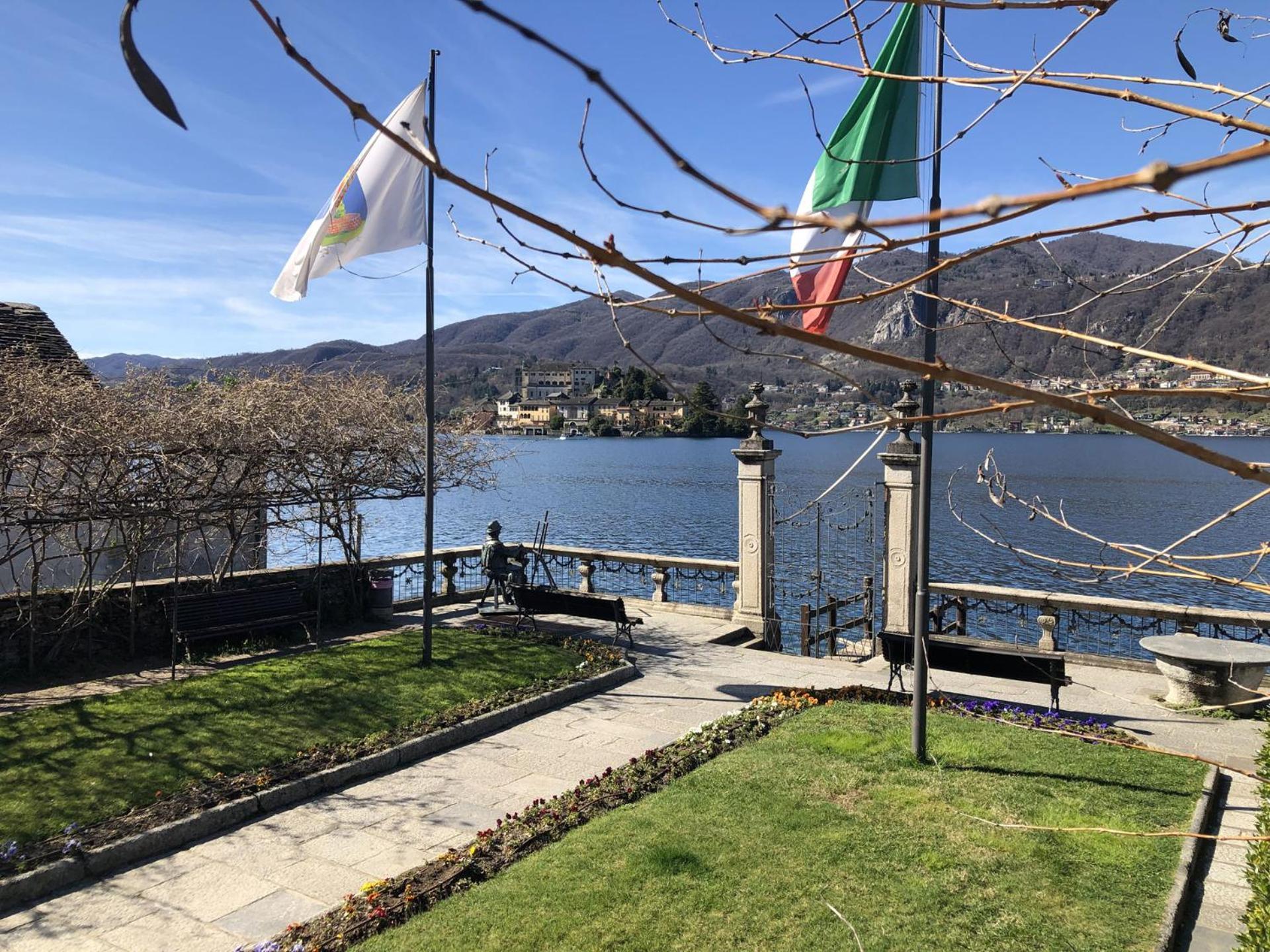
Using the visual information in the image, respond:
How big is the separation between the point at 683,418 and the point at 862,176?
3.91 m

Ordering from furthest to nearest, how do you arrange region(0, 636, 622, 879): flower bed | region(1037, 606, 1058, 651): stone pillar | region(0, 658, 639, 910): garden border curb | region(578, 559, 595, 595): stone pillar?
1. region(578, 559, 595, 595): stone pillar
2. region(1037, 606, 1058, 651): stone pillar
3. region(0, 636, 622, 879): flower bed
4. region(0, 658, 639, 910): garden border curb

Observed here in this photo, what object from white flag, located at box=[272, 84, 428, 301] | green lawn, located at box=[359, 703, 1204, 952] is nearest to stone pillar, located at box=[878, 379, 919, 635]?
green lawn, located at box=[359, 703, 1204, 952]

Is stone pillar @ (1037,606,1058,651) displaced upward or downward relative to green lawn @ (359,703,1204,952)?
upward

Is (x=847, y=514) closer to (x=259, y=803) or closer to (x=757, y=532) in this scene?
(x=757, y=532)

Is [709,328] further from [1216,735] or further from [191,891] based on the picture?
[1216,735]

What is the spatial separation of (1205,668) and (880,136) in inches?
A: 289

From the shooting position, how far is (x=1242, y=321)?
23.7ft

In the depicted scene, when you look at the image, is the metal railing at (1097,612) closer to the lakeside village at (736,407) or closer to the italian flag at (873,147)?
the lakeside village at (736,407)

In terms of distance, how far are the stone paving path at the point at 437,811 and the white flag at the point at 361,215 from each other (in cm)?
542

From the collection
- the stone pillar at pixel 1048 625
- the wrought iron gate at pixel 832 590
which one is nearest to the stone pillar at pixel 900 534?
the wrought iron gate at pixel 832 590

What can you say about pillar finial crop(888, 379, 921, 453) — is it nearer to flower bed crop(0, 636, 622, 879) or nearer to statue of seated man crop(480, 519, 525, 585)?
flower bed crop(0, 636, 622, 879)

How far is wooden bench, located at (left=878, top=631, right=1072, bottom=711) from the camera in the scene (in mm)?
8914

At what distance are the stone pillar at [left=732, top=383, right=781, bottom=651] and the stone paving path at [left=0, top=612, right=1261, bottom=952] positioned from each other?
6.78 feet

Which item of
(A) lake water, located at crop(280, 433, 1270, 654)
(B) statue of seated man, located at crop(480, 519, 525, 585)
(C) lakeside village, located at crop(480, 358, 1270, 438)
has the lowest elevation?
(A) lake water, located at crop(280, 433, 1270, 654)
